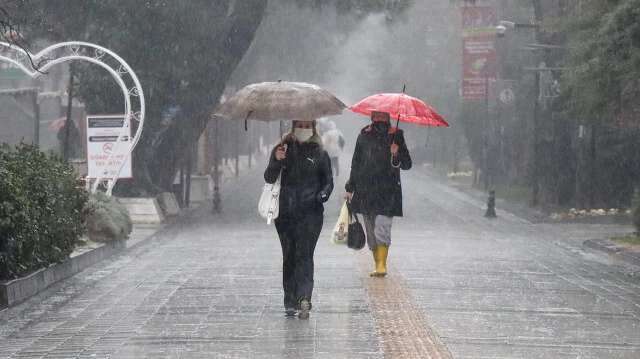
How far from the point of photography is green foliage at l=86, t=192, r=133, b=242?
16.8 metres

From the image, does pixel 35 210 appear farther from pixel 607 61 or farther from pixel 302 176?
pixel 607 61

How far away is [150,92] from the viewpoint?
970 inches

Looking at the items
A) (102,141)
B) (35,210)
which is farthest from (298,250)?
(102,141)

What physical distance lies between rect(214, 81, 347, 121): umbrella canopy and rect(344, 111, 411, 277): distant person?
8.28 ft

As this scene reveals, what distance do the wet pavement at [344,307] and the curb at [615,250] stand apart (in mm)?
282

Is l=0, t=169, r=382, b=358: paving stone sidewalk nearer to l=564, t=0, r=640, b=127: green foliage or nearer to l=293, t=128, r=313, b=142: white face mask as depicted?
l=293, t=128, r=313, b=142: white face mask

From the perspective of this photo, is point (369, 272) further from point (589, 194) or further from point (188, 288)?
point (589, 194)

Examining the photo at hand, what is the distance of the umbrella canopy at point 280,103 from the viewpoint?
987 cm

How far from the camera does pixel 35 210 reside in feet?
39.6

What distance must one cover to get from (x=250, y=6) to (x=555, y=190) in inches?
344

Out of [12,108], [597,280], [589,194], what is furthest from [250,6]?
[597,280]

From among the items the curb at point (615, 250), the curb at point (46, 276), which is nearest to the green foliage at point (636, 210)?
the curb at point (615, 250)

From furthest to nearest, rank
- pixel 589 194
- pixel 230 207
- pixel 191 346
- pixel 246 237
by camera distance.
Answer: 1. pixel 230 207
2. pixel 589 194
3. pixel 246 237
4. pixel 191 346

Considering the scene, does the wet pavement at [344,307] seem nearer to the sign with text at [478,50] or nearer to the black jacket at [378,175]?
the black jacket at [378,175]
